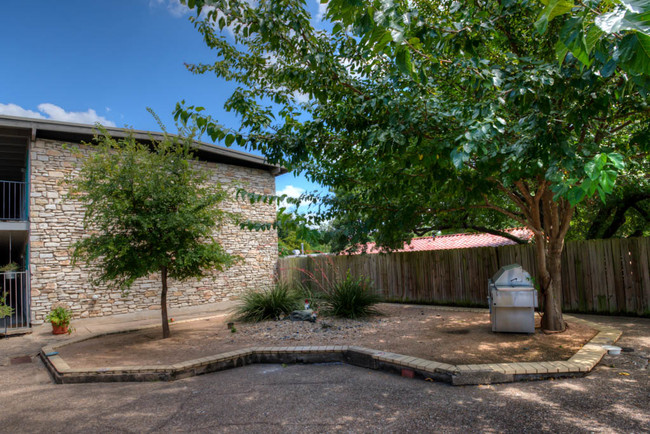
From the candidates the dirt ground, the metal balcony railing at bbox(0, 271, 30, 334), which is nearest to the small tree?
the dirt ground

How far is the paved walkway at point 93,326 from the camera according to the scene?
281 inches

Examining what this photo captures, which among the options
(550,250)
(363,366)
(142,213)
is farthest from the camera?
(142,213)

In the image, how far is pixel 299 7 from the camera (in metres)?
3.39

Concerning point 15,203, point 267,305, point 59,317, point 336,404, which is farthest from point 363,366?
point 15,203

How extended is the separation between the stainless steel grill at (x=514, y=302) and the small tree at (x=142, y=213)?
5052 millimetres

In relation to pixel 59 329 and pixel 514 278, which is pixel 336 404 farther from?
pixel 59 329

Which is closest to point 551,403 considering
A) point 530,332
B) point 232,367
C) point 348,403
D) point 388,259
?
point 348,403

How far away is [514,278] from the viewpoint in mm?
5879

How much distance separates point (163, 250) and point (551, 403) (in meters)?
6.23

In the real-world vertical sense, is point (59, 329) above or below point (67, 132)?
below

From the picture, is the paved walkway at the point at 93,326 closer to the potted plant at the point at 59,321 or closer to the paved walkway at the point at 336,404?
the potted plant at the point at 59,321

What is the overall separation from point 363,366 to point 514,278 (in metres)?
2.87

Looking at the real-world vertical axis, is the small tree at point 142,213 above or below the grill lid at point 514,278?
above

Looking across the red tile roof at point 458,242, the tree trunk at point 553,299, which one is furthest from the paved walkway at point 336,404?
the red tile roof at point 458,242
